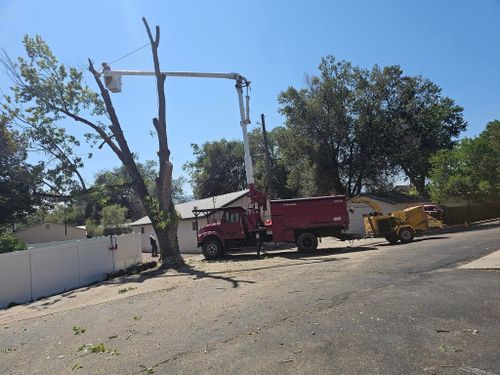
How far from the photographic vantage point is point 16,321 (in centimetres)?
1224

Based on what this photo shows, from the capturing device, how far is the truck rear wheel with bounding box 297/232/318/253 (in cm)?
2262

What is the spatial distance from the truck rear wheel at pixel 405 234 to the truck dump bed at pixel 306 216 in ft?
13.0

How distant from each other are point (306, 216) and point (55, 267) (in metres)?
11.5

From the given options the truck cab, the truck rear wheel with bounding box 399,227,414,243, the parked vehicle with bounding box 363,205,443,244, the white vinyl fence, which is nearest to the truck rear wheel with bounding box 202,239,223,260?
the truck cab

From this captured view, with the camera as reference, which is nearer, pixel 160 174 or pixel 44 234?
pixel 160 174

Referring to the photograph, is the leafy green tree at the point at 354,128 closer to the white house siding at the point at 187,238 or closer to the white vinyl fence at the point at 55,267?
the white house siding at the point at 187,238

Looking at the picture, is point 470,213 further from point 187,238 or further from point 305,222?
point 187,238

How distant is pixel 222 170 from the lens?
60.9 m

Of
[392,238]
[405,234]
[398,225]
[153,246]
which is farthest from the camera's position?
[153,246]

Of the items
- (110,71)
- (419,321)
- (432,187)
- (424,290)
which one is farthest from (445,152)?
(419,321)

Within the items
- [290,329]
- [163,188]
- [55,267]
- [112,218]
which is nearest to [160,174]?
[163,188]

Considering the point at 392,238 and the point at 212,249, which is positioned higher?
the point at 212,249

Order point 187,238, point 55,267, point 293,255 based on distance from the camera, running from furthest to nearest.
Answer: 1. point 187,238
2. point 293,255
3. point 55,267

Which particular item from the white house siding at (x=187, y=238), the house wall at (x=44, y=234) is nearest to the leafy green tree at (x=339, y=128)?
the white house siding at (x=187, y=238)
